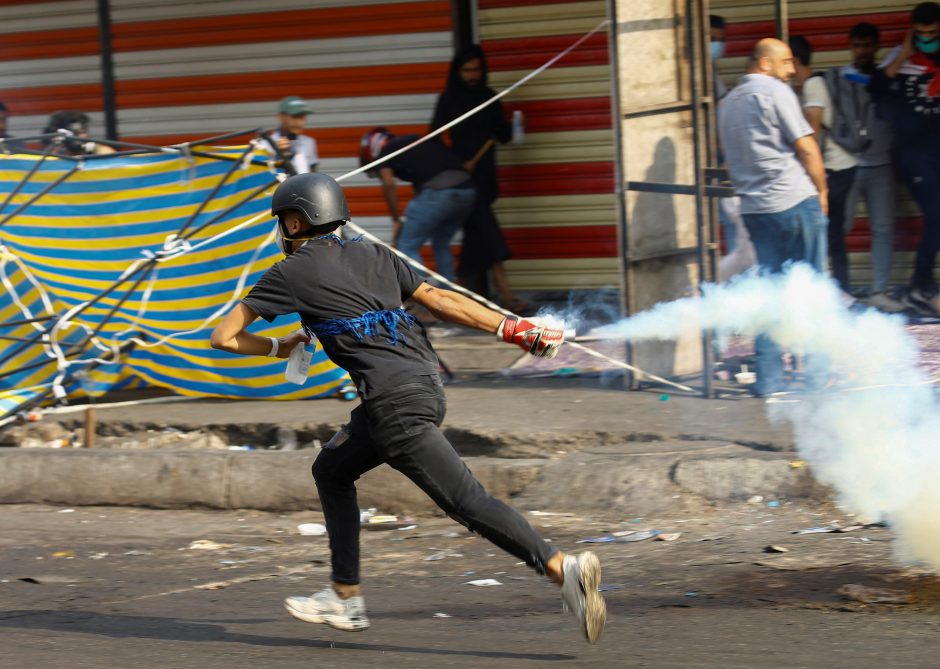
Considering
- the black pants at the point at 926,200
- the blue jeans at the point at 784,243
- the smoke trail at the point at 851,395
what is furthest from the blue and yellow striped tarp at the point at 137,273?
the black pants at the point at 926,200

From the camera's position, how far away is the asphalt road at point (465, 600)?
174 inches

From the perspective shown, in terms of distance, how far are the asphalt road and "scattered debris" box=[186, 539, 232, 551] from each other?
0.04 metres

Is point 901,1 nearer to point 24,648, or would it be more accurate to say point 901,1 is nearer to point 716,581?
point 716,581

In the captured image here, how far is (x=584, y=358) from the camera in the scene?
932 cm

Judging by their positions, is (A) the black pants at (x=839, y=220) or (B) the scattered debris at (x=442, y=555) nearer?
(B) the scattered debris at (x=442, y=555)

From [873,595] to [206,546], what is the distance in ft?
10.4

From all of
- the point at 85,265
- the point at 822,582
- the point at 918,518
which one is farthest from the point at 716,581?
the point at 85,265

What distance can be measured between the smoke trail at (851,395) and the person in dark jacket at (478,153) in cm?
216

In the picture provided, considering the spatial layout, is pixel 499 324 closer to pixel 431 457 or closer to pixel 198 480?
pixel 431 457

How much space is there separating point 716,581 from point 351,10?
25.3 feet

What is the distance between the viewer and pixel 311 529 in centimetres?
668

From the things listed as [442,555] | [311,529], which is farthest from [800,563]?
[311,529]

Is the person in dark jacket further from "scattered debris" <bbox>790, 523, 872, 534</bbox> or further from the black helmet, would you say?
the black helmet

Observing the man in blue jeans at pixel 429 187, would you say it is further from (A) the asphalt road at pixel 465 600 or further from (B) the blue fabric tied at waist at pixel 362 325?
(B) the blue fabric tied at waist at pixel 362 325
